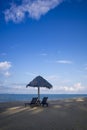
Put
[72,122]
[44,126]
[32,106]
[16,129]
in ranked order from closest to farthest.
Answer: [16,129] < [44,126] < [72,122] < [32,106]

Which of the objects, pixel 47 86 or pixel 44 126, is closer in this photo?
pixel 44 126

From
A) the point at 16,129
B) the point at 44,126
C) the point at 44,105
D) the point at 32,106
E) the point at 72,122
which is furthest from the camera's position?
the point at 44,105

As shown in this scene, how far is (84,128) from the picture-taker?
8711 mm

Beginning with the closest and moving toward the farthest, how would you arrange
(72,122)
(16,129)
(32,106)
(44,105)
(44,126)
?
(16,129) < (44,126) < (72,122) < (32,106) < (44,105)

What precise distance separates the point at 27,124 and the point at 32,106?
7429 millimetres

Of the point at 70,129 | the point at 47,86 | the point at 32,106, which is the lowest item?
the point at 70,129

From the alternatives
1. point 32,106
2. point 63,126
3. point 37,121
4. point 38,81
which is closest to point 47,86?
point 38,81

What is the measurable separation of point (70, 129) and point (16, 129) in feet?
7.22

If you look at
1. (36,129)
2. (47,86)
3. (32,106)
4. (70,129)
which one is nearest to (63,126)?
(70,129)

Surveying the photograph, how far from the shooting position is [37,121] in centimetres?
1021

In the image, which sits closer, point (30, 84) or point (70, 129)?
point (70, 129)

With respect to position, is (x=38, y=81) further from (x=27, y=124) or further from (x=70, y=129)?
(x=70, y=129)

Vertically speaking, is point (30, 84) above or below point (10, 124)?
above

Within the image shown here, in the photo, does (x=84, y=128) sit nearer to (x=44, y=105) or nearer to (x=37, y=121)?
(x=37, y=121)
